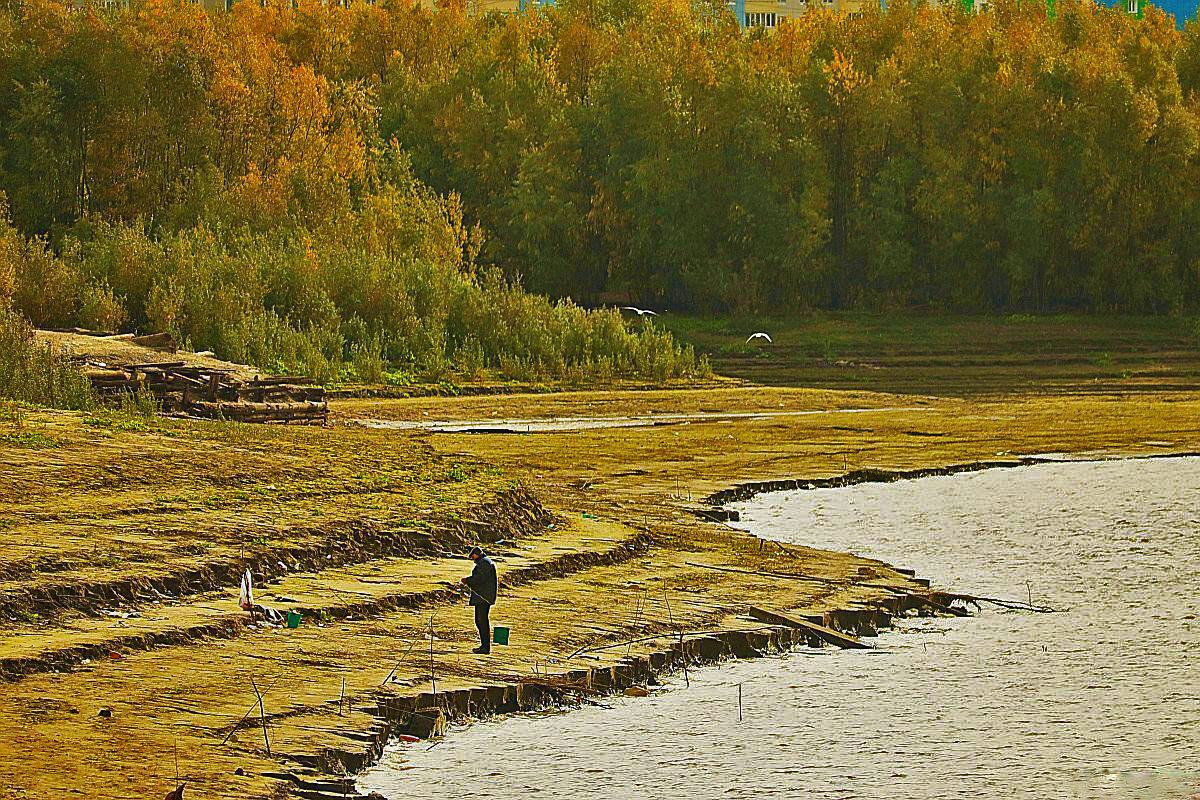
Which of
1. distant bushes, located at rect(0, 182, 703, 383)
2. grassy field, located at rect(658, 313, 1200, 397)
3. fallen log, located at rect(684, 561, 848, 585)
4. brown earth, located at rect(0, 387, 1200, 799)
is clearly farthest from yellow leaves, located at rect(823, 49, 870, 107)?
fallen log, located at rect(684, 561, 848, 585)

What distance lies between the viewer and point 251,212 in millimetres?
45875

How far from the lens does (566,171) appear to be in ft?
198

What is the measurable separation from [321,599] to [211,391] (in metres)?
13.4

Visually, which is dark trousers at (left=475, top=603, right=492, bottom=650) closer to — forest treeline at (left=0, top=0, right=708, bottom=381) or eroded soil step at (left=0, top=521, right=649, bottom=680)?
eroded soil step at (left=0, top=521, right=649, bottom=680)

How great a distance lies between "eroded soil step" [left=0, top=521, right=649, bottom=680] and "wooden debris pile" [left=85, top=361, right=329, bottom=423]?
32.0 feet

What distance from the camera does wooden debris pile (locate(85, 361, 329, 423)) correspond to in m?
25.9

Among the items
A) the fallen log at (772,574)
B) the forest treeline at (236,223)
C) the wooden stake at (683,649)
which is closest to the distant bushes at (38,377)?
the forest treeline at (236,223)

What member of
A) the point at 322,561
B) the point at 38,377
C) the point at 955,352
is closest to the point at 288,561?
the point at 322,561

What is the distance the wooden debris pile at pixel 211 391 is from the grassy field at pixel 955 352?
53.7ft

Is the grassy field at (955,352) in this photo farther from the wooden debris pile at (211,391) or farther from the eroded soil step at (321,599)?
the eroded soil step at (321,599)

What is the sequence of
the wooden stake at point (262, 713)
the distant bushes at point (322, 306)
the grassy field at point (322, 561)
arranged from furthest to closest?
the distant bushes at point (322, 306) < the grassy field at point (322, 561) < the wooden stake at point (262, 713)

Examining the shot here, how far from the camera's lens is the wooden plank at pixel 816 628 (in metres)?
14.1

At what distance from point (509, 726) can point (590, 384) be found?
28.5 metres

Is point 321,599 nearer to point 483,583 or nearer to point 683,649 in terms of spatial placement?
point 483,583
